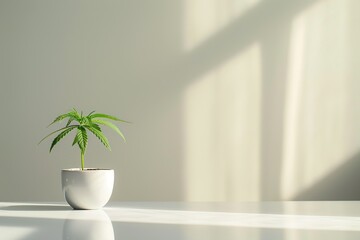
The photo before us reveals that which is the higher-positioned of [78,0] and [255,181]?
[78,0]

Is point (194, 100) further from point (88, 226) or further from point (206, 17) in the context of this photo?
point (88, 226)

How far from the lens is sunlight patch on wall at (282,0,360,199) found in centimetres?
260

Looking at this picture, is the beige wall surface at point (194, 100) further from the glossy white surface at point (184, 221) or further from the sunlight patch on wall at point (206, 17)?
the glossy white surface at point (184, 221)

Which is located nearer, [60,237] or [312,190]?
[60,237]

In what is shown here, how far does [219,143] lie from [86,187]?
129 centimetres

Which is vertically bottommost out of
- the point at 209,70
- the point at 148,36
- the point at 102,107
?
the point at 102,107

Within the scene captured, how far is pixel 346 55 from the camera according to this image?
8.62 ft

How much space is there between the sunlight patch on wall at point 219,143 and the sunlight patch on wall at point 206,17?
0.18m

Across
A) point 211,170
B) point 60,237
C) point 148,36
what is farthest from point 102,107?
point 60,237

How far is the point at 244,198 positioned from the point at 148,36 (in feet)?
2.95

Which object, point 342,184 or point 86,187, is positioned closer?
point 86,187

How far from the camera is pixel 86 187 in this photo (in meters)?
1.37

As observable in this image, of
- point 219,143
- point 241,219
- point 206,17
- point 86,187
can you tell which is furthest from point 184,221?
point 206,17

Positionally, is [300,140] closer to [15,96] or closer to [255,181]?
[255,181]
